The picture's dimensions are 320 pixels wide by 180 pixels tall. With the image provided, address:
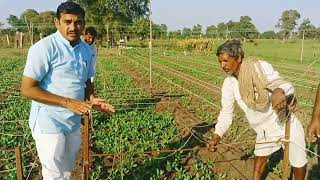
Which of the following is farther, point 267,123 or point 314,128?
point 267,123

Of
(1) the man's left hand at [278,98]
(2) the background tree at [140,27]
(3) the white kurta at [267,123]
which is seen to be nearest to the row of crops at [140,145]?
(3) the white kurta at [267,123]

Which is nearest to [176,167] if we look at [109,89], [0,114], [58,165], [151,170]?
[151,170]

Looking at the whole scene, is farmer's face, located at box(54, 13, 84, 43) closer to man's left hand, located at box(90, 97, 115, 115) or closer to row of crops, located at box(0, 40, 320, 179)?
man's left hand, located at box(90, 97, 115, 115)

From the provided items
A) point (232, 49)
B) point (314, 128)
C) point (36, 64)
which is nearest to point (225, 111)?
point (232, 49)

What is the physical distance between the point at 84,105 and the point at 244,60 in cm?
154

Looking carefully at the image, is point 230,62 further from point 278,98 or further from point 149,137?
point 149,137

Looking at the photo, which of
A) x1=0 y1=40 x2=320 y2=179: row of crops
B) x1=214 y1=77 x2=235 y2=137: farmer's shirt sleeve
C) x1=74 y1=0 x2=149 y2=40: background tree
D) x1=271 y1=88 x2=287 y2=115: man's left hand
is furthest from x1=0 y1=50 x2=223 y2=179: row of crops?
x1=74 y1=0 x2=149 y2=40: background tree

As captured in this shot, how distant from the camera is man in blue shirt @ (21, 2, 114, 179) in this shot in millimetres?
2779

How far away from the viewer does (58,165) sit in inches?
120

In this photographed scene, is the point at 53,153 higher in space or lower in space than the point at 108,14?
lower

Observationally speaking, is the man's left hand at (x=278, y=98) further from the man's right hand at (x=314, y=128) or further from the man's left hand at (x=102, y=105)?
the man's left hand at (x=102, y=105)

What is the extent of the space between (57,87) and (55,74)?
4.0 inches

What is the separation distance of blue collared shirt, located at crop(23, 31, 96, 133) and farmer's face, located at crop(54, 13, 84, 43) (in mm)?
39

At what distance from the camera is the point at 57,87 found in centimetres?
296
